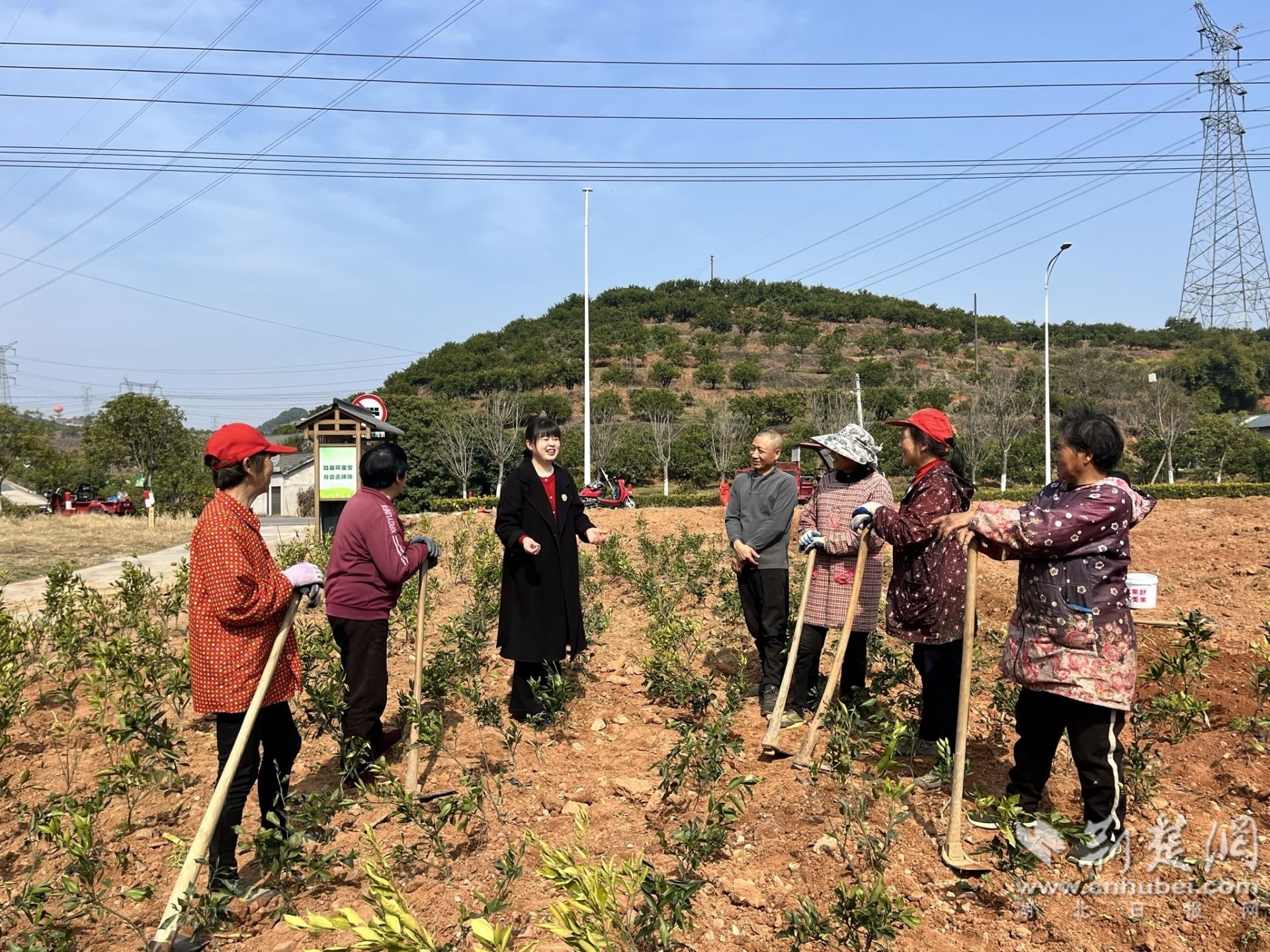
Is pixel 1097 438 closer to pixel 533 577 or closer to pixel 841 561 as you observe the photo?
pixel 841 561

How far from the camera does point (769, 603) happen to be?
14.9ft

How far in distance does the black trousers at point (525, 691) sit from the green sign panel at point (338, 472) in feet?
23.3

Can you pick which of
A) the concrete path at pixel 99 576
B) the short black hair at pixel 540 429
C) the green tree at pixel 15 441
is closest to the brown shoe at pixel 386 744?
the short black hair at pixel 540 429

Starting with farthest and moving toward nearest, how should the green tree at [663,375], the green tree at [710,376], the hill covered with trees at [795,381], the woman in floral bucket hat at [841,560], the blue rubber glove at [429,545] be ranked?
1. the green tree at [663,375]
2. the green tree at [710,376]
3. the hill covered with trees at [795,381]
4. the woman in floral bucket hat at [841,560]
5. the blue rubber glove at [429,545]

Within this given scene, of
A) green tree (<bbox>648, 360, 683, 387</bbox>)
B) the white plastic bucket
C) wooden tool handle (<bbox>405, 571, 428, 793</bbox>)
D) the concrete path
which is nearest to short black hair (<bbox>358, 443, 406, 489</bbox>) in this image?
wooden tool handle (<bbox>405, 571, 428, 793</bbox>)

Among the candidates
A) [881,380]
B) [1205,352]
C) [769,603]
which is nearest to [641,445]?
[881,380]

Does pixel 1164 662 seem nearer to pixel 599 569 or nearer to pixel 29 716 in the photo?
pixel 599 569

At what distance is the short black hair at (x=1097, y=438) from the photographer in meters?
2.76

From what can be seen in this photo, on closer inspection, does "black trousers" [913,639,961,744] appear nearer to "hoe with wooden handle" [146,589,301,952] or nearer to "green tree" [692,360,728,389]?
"hoe with wooden handle" [146,589,301,952]

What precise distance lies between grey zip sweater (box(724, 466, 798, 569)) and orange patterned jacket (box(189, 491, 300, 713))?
8.22ft

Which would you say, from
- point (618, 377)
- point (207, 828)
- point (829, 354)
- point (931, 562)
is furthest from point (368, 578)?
point (829, 354)

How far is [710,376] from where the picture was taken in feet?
163

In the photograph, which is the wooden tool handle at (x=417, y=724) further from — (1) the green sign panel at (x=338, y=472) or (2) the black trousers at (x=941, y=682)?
(1) the green sign panel at (x=338, y=472)

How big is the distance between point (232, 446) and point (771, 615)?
9.64 feet
